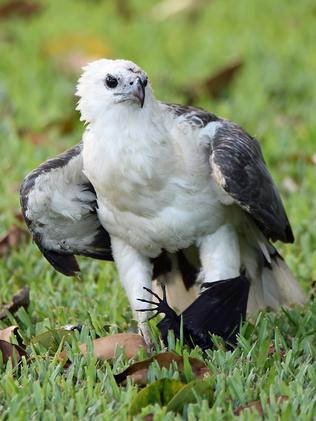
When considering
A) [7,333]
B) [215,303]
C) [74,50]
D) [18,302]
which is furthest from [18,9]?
[215,303]

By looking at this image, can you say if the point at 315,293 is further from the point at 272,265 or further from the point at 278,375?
the point at 278,375

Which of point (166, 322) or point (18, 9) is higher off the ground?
point (18, 9)

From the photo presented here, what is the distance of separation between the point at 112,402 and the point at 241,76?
5.63 metres

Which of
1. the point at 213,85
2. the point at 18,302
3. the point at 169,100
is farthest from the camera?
the point at 213,85

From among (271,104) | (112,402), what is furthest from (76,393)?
(271,104)

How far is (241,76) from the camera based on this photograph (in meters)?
9.39

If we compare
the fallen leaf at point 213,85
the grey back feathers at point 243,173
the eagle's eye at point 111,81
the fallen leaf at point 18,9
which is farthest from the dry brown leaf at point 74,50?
the eagle's eye at point 111,81

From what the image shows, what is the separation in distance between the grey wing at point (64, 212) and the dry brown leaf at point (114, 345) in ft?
2.41

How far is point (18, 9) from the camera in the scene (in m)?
11.7

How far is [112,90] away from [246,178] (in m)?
0.74

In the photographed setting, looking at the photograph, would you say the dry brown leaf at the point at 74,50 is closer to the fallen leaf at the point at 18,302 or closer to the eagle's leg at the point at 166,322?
the fallen leaf at the point at 18,302

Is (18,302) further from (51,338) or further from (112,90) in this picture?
(112,90)

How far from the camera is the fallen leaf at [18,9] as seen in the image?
459 inches

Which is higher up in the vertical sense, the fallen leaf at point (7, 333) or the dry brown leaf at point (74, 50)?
the dry brown leaf at point (74, 50)
